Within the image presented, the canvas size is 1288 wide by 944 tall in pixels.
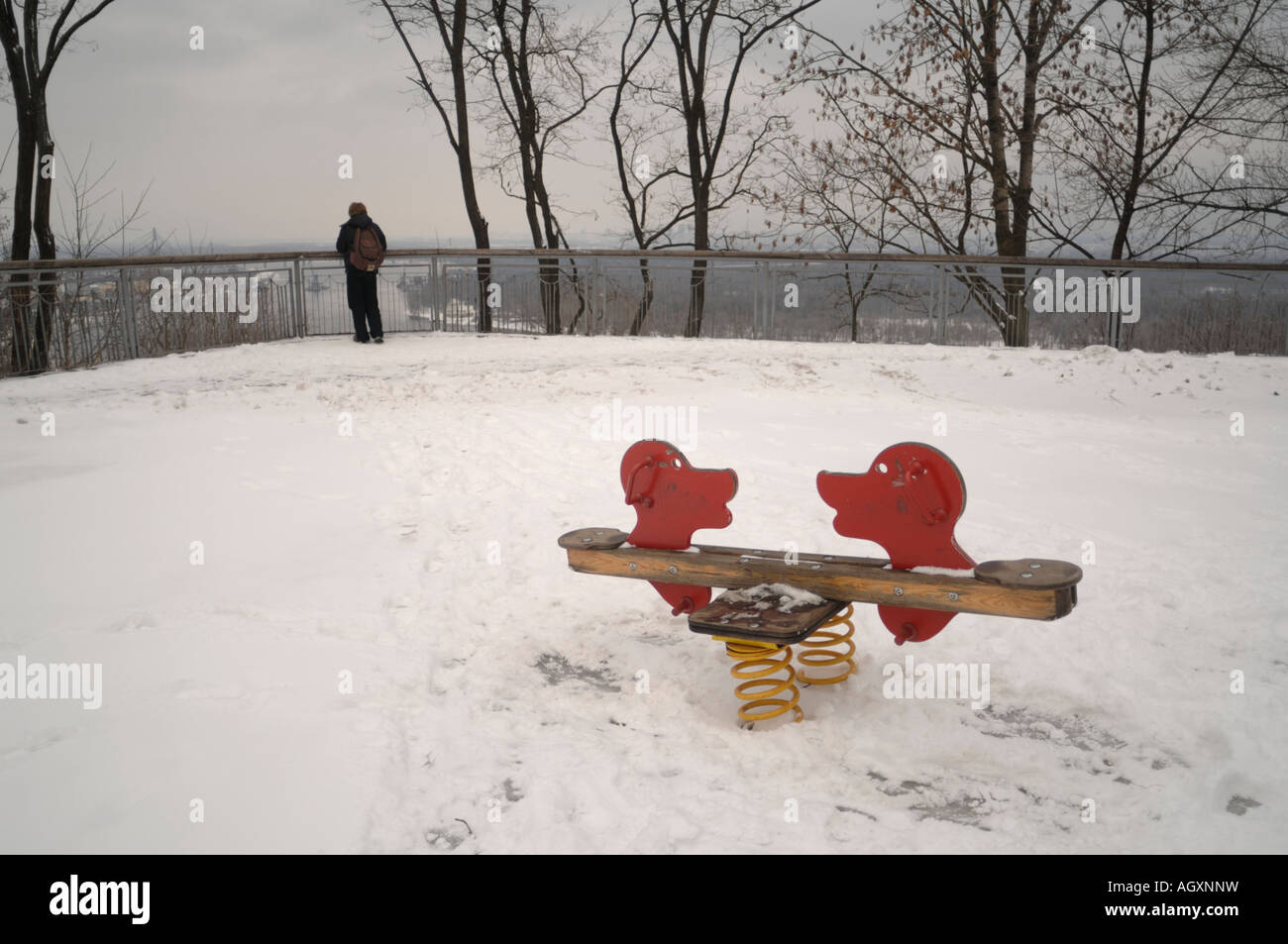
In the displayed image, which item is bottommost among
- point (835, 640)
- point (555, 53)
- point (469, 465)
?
point (835, 640)

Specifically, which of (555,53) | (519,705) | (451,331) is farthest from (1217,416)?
(555,53)

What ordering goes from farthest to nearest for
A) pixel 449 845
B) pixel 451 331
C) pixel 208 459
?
pixel 451 331, pixel 208 459, pixel 449 845

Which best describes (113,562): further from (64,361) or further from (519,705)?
(64,361)

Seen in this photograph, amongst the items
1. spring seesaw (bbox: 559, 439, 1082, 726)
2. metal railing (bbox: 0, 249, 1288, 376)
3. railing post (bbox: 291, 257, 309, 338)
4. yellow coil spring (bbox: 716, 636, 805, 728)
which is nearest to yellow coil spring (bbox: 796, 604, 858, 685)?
spring seesaw (bbox: 559, 439, 1082, 726)

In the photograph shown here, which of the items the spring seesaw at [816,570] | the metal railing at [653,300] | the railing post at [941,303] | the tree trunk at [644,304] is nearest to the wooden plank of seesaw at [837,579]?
the spring seesaw at [816,570]

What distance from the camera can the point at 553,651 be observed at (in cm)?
530

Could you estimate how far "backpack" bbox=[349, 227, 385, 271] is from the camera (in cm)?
1706

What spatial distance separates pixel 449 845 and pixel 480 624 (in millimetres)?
2232

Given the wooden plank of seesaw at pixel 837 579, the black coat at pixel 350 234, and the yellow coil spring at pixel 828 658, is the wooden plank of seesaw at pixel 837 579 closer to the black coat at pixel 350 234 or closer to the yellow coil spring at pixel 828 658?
the yellow coil spring at pixel 828 658

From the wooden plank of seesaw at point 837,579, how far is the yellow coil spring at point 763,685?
1.00 ft

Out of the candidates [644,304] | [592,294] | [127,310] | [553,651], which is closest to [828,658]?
[553,651]

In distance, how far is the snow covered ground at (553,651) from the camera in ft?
11.8

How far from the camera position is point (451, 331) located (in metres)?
19.9

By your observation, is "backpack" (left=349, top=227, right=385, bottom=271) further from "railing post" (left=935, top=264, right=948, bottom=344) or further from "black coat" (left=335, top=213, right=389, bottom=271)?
"railing post" (left=935, top=264, right=948, bottom=344)
